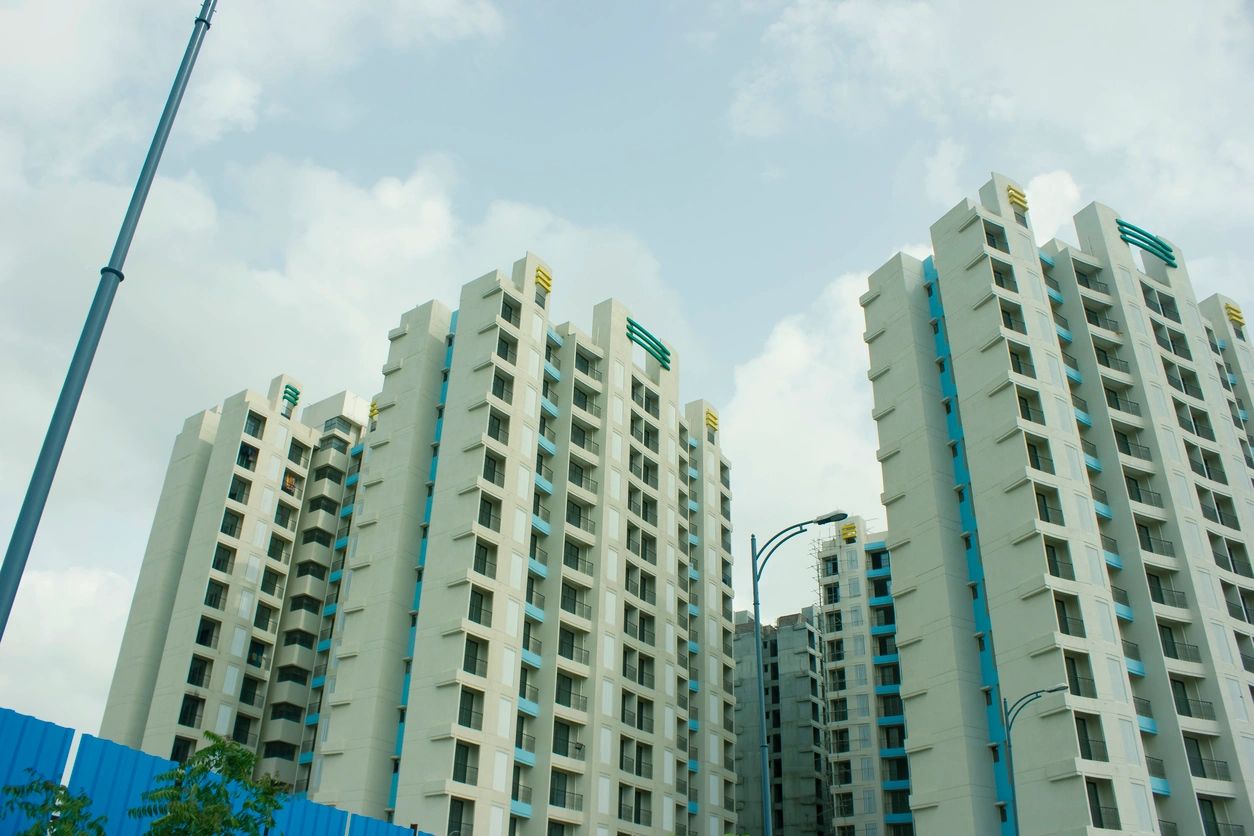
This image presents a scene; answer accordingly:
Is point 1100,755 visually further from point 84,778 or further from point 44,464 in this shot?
point 44,464

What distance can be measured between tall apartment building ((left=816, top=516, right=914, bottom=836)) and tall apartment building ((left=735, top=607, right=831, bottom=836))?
10.2 ft

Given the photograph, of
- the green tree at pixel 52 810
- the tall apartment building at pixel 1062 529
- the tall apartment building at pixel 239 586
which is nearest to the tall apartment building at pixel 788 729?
the tall apartment building at pixel 239 586

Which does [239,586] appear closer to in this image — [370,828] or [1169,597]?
[370,828]

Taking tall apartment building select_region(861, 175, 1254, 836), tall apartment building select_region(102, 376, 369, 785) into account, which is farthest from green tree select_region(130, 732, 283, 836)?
tall apartment building select_region(102, 376, 369, 785)

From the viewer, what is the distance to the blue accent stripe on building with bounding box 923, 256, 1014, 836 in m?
55.7

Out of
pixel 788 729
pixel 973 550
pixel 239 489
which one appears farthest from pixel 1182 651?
pixel 239 489

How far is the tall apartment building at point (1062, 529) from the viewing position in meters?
53.7

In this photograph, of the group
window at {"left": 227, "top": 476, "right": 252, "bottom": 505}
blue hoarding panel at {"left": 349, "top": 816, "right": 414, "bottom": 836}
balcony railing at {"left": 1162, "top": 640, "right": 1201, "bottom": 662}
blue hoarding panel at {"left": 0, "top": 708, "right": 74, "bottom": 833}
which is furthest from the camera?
window at {"left": 227, "top": 476, "right": 252, "bottom": 505}

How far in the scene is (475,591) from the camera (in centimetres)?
6356

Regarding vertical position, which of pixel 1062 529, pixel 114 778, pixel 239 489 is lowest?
pixel 114 778

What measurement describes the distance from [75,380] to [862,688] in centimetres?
9351

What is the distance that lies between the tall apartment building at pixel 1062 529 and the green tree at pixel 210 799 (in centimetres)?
4122

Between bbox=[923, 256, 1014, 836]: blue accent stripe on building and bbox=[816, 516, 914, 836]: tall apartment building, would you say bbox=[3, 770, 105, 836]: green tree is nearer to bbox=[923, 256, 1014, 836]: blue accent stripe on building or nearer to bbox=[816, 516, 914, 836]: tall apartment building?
bbox=[923, 256, 1014, 836]: blue accent stripe on building

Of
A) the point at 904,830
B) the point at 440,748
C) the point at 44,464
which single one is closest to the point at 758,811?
the point at 904,830
